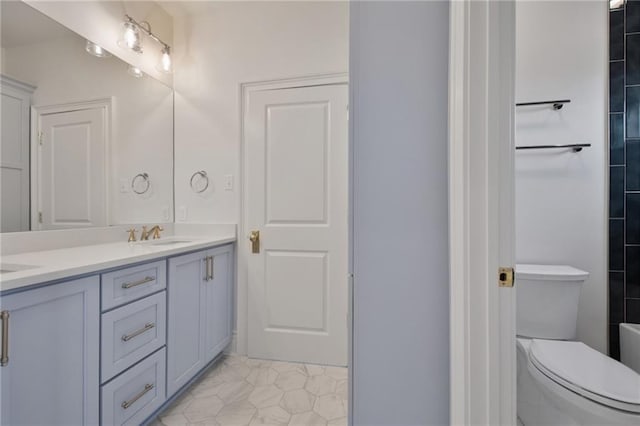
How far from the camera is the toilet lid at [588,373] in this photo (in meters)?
1.03

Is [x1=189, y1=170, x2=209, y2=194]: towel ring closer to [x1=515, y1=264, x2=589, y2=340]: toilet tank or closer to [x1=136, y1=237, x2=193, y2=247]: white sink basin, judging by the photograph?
[x1=136, y1=237, x2=193, y2=247]: white sink basin

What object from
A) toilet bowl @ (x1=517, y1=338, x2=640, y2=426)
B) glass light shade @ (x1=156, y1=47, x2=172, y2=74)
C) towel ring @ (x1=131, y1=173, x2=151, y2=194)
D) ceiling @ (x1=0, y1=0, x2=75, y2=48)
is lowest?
toilet bowl @ (x1=517, y1=338, x2=640, y2=426)

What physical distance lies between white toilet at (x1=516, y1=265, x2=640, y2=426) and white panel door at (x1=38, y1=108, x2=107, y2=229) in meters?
2.38

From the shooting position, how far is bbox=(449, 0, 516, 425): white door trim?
2.12 feet

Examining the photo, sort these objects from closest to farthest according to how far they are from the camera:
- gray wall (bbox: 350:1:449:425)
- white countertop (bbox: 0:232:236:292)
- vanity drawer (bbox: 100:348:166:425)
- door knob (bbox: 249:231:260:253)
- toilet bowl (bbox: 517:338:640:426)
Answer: gray wall (bbox: 350:1:449:425) → white countertop (bbox: 0:232:236:292) → toilet bowl (bbox: 517:338:640:426) → vanity drawer (bbox: 100:348:166:425) → door knob (bbox: 249:231:260:253)

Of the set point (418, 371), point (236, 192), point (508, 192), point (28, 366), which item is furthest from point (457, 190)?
point (236, 192)

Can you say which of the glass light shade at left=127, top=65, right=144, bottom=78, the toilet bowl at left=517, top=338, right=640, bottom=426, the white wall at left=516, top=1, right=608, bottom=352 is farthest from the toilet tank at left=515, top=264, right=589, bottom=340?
the glass light shade at left=127, top=65, right=144, bottom=78

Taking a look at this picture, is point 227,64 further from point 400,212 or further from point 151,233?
point 400,212

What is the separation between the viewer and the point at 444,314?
0.75 m

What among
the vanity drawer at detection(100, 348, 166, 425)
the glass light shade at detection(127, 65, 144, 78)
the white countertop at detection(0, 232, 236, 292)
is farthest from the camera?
the glass light shade at detection(127, 65, 144, 78)

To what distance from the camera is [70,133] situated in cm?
156

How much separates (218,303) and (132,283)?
2.49ft

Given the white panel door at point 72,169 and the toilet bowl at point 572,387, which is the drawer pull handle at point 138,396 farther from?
the toilet bowl at point 572,387

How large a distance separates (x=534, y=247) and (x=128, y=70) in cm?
280
